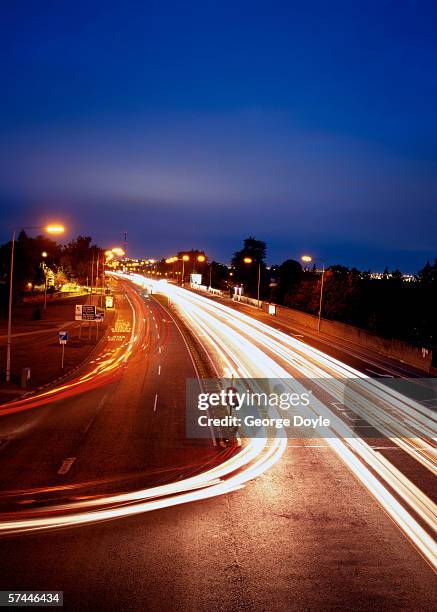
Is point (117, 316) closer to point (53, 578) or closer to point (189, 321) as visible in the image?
point (189, 321)

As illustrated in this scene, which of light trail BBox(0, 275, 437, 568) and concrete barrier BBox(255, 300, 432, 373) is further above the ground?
concrete barrier BBox(255, 300, 432, 373)

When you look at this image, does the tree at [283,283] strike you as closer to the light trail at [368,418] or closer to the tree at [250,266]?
the tree at [250,266]

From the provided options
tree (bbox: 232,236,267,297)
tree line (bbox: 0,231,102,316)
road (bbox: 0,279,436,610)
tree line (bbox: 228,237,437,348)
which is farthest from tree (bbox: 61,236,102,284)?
road (bbox: 0,279,436,610)

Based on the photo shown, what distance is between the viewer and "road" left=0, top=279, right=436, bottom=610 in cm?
937

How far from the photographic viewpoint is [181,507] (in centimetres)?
1313

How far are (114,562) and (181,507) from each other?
10.2ft

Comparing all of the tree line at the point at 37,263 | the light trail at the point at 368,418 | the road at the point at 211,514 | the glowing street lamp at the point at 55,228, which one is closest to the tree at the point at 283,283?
the tree line at the point at 37,263

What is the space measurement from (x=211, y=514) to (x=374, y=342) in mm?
40940

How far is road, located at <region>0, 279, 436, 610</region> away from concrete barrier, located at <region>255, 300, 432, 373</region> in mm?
17299

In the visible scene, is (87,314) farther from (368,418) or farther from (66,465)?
(66,465)

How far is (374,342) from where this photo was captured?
5109 centimetres

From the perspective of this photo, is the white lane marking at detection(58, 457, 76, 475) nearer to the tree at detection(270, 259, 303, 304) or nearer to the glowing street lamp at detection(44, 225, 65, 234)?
the glowing street lamp at detection(44, 225, 65, 234)

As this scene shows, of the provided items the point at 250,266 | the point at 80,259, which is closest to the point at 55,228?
the point at 250,266

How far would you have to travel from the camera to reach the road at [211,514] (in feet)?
30.7
